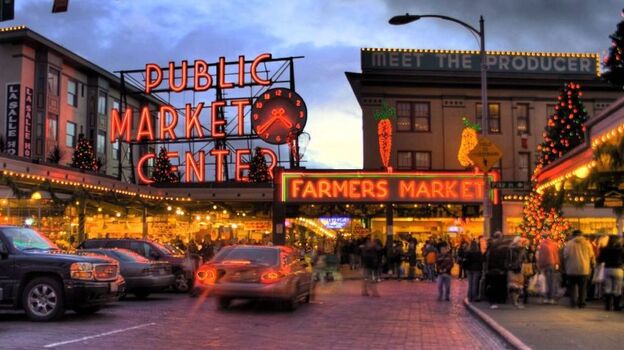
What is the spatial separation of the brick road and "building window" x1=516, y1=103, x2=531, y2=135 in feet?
84.9

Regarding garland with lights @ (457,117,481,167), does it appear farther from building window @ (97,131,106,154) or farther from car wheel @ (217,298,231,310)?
building window @ (97,131,106,154)

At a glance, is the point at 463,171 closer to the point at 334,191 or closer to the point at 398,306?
the point at 334,191

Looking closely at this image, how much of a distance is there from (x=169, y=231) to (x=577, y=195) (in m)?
24.2

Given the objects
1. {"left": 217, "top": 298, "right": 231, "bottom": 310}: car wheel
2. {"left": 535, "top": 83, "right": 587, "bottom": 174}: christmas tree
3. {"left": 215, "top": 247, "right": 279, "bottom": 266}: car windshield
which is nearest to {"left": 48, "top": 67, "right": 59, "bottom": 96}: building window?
{"left": 535, "top": 83, "right": 587, "bottom": 174}: christmas tree

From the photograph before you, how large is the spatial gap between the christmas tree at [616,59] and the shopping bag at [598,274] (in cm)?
609

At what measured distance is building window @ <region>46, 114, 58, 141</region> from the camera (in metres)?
43.7

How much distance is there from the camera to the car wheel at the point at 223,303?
15.2m

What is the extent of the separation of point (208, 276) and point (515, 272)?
704 cm

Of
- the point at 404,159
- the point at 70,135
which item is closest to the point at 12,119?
the point at 70,135

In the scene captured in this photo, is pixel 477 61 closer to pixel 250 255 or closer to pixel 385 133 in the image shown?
pixel 385 133

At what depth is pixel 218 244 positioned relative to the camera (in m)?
30.3

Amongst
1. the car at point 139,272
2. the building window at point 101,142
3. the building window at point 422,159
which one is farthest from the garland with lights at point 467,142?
the building window at point 101,142

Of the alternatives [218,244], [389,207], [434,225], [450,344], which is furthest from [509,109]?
[450,344]

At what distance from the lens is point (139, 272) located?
17250 mm
